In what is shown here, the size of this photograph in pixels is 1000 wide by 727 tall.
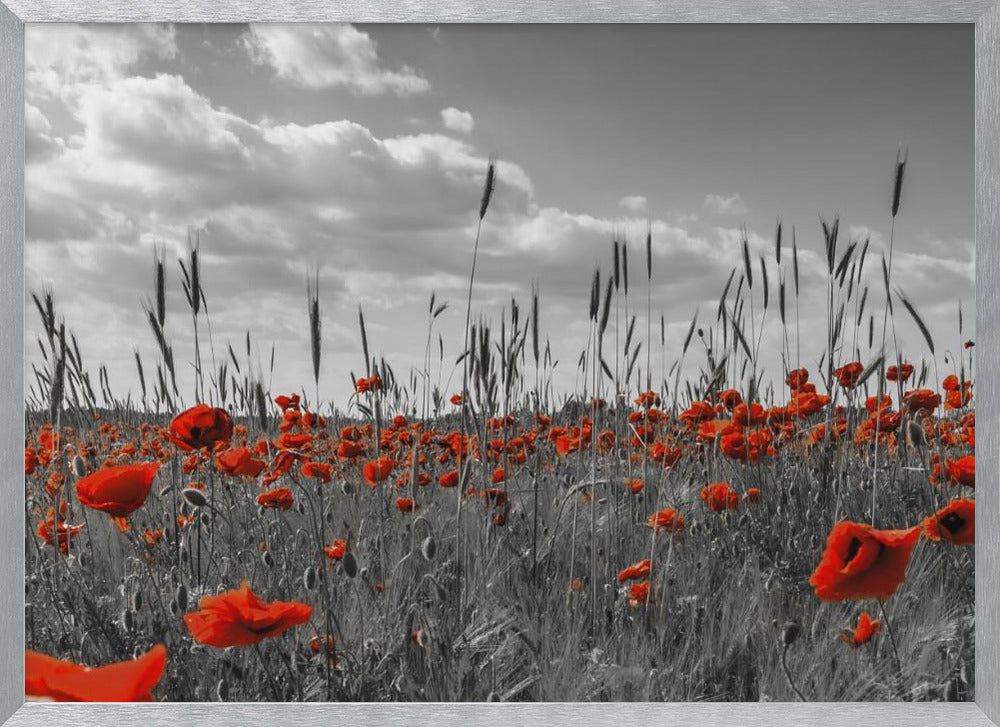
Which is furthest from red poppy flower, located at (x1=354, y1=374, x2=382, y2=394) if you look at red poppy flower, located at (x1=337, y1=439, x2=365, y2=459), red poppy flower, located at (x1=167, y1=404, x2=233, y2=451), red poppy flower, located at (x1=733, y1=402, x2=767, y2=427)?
red poppy flower, located at (x1=733, y1=402, x2=767, y2=427)

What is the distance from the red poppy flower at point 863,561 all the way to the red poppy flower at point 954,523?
52 mm

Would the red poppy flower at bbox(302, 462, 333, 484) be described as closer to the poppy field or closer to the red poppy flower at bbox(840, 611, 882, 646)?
the poppy field

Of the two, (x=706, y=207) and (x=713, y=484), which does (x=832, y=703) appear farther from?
(x=706, y=207)

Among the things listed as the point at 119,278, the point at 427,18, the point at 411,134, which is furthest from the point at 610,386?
the point at 119,278

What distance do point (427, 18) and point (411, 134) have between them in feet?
0.63

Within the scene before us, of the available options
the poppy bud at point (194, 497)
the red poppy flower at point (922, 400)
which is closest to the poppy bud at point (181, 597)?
the poppy bud at point (194, 497)

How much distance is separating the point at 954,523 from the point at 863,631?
9.3 inches

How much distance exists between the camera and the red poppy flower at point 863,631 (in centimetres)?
112

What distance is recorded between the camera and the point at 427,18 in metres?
1.17

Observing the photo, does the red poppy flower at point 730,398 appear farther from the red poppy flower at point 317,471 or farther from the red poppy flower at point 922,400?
the red poppy flower at point 317,471

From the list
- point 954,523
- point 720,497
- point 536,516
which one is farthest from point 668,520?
point 954,523

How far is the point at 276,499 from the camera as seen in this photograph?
3.95ft

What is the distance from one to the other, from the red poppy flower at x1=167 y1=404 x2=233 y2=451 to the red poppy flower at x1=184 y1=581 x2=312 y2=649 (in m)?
0.25

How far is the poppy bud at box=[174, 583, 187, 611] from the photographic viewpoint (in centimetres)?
114
